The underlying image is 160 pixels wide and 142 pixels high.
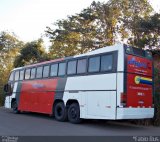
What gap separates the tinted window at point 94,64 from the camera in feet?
46.9

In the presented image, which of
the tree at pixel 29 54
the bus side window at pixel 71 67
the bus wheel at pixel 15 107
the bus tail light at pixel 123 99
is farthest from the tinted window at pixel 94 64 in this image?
the tree at pixel 29 54

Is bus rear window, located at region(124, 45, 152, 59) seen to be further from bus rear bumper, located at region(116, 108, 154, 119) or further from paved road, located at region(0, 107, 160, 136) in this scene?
paved road, located at region(0, 107, 160, 136)

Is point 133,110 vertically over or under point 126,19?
under

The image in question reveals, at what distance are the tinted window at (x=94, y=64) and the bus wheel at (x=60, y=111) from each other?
278 cm

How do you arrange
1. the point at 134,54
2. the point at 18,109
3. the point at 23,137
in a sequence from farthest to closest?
the point at 18,109
the point at 134,54
the point at 23,137

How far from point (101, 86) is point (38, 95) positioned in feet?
20.0

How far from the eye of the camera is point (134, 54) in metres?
13.8

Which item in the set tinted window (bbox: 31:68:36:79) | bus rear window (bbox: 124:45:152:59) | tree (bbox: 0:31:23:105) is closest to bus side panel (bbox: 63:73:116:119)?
bus rear window (bbox: 124:45:152:59)

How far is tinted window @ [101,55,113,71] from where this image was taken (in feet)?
44.6

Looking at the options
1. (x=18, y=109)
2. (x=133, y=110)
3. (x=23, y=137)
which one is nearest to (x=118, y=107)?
(x=133, y=110)

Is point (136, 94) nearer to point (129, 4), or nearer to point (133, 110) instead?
point (133, 110)

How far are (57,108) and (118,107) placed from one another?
4.85 metres

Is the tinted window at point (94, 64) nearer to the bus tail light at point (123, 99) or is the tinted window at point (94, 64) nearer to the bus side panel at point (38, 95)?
the bus tail light at point (123, 99)

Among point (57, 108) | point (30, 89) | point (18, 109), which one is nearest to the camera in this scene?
point (57, 108)
